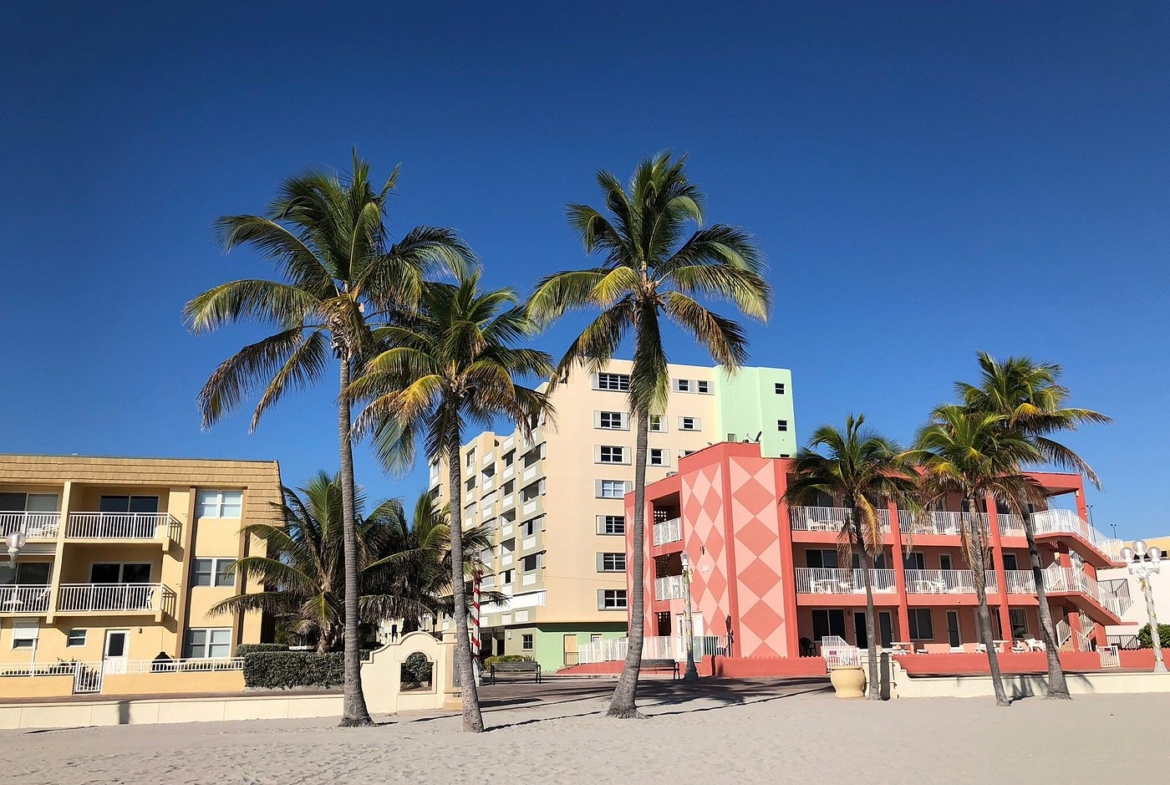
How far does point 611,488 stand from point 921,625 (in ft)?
74.9

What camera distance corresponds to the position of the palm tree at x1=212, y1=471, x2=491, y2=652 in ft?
102

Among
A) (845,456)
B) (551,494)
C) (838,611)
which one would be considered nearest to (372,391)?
(845,456)

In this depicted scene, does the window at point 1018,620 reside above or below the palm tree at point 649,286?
below

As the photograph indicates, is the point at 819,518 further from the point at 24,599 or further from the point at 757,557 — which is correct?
the point at 24,599

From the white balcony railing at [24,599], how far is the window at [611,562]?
104ft

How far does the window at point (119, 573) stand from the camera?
1366 inches

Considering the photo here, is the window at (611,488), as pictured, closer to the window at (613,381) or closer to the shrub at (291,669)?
the window at (613,381)

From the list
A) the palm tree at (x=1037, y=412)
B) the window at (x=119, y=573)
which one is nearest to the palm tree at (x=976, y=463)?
the palm tree at (x=1037, y=412)

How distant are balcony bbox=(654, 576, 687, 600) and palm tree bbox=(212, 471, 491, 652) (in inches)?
462

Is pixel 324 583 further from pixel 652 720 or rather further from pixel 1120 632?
pixel 1120 632

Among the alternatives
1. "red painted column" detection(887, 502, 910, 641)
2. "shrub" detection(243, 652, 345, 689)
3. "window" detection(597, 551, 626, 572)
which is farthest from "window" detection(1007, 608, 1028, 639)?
"shrub" detection(243, 652, 345, 689)

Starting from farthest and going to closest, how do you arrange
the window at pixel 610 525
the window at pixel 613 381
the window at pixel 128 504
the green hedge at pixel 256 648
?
the window at pixel 613 381, the window at pixel 610 525, the window at pixel 128 504, the green hedge at pixel 256 648

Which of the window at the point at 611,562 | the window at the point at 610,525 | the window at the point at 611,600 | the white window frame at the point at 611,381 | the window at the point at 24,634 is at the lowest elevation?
the window at the point at 24,634

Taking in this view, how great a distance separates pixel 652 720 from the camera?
19.0 meters
